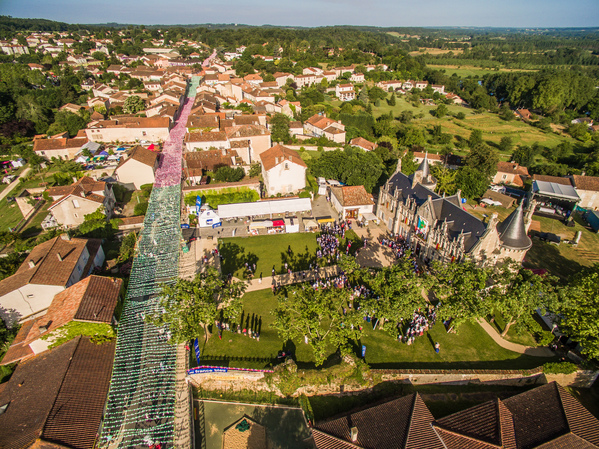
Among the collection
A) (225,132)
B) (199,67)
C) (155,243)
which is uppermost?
(199,67)

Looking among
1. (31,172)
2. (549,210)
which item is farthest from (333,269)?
(31,172)

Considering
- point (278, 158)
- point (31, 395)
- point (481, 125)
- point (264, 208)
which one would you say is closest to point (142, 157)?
point (278, 158)

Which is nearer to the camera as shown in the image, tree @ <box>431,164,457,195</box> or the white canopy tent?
the white canopy tent

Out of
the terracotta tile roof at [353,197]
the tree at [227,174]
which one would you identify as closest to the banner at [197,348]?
the terracotta tile roof at [353,197]

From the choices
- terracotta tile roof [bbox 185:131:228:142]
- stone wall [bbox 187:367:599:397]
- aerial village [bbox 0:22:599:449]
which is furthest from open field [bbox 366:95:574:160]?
stone wall [bbox 187:367:599:397]

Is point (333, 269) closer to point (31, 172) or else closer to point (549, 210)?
point (549, 210)

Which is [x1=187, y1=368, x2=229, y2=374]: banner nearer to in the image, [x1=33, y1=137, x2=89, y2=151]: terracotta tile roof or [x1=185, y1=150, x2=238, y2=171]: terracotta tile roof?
[x1=185, y1=150, x2=238, y2=171]: terracotta tile roof
